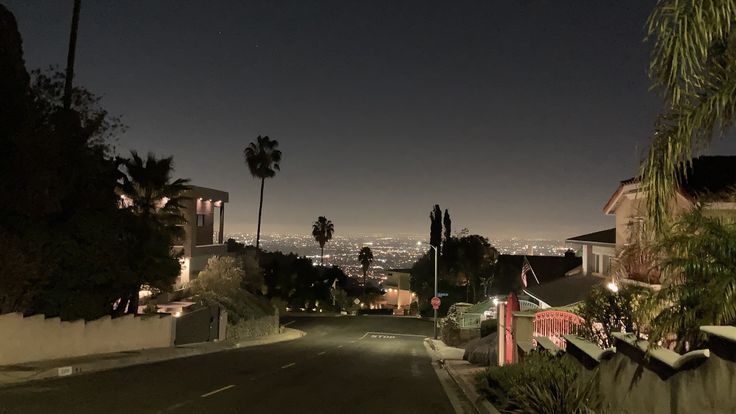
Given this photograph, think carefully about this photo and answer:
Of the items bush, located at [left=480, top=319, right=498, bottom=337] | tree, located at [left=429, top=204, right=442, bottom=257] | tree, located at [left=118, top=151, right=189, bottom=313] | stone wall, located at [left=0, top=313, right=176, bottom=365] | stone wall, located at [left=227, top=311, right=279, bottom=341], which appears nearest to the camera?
stone wall, located at [left=0, top=313, right=176, bottom=365]

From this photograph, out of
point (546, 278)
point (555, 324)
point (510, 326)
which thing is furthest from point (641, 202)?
point (546, 278)

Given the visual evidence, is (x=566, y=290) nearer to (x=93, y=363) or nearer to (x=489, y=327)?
(x=489, y=327)

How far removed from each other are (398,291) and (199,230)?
8497cm

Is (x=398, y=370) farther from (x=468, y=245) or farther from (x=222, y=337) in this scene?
(x=468, y=245)

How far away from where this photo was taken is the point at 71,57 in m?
26.0

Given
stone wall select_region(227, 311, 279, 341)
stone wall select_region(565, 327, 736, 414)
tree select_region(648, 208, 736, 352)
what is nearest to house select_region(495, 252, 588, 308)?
stone wall select_region(565, 327, 736, 414)

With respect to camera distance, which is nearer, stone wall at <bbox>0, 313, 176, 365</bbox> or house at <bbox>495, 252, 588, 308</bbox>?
stone wall at <bbox>0, 313, 176, 365</bbox>

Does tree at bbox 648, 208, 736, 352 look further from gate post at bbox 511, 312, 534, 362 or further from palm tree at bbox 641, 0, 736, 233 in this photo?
gate post at bbox 511, 312, 534, 362

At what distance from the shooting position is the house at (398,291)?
424ft

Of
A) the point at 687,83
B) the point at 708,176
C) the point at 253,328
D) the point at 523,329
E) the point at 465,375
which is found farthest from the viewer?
the point at 253,328

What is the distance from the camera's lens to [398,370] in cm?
2345

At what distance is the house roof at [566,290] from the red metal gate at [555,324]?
10703 mm

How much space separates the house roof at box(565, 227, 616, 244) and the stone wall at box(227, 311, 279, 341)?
785 inches

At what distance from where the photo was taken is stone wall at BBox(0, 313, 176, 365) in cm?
1816
